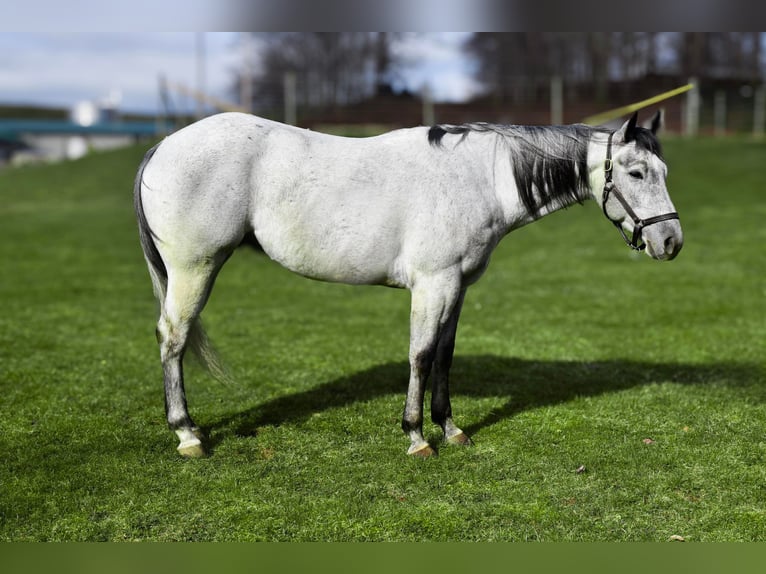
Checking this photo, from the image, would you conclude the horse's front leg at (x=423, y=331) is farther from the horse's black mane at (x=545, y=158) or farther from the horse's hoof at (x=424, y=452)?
the horse's black mane at (x=545, y=158)

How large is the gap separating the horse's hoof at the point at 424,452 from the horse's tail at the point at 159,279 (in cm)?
141

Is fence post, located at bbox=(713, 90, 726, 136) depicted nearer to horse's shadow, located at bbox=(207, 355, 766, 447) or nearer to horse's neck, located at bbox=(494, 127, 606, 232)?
horse's shadow, located at bbox=(207, 355, 766, 447)

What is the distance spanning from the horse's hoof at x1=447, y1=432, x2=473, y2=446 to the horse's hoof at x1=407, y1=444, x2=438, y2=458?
0.92ft

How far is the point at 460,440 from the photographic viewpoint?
493cm

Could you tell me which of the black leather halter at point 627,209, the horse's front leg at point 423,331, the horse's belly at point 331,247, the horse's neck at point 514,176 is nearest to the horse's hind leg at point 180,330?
the horse's belly at point 331,247

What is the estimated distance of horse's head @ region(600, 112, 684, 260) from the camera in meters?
4.43

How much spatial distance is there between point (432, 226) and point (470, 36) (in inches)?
1151

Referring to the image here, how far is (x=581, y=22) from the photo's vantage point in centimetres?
456

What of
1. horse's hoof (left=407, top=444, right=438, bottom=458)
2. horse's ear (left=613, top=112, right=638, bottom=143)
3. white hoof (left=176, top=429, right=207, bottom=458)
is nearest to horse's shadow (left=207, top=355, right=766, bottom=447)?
white hoof (left=176, top=429, right=207, bottom=458)

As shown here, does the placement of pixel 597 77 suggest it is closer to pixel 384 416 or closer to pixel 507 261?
pixel 507 261

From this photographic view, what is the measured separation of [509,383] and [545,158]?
2.37 metres

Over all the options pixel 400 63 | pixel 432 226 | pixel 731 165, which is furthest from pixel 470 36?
pixel 432 226

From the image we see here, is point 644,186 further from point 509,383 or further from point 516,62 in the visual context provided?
point 516,62

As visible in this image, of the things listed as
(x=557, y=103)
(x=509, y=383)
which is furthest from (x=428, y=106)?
(x=509, y=383)
